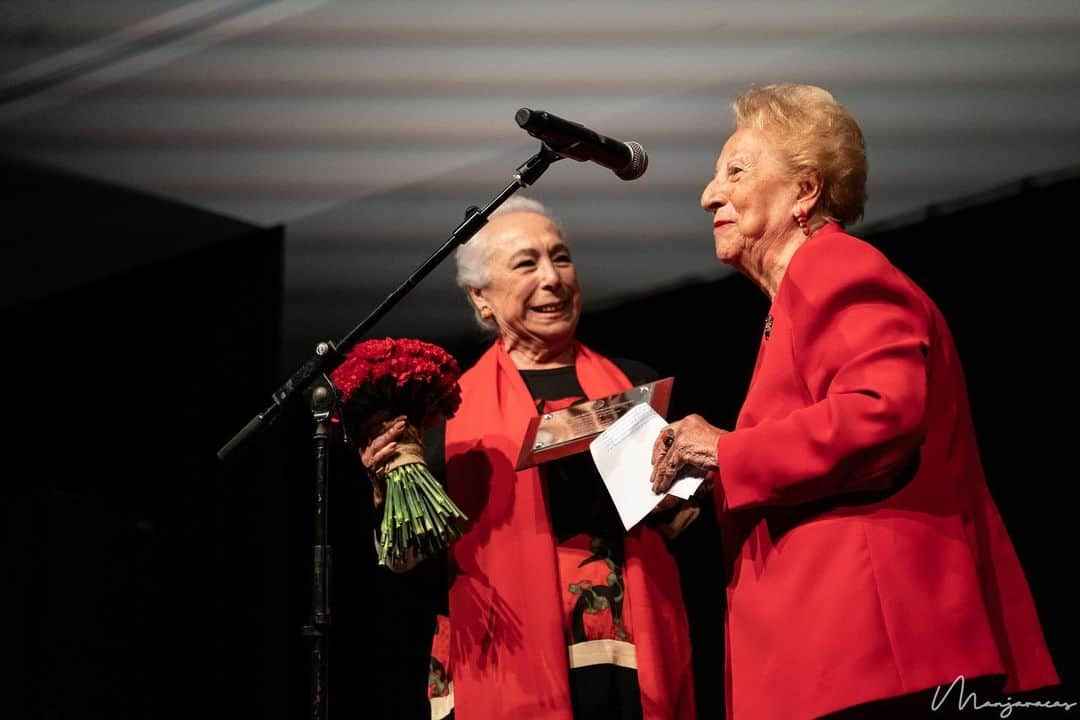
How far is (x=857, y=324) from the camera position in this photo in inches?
70.3

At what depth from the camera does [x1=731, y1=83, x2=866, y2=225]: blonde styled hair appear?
206 centimetres

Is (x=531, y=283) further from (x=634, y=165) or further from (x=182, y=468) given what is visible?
(x=182, y=468)

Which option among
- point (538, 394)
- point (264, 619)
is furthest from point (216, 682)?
point (538, 394)

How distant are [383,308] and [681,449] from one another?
616 millimetres

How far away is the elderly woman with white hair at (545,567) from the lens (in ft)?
7.79

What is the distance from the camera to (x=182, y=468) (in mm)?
3963

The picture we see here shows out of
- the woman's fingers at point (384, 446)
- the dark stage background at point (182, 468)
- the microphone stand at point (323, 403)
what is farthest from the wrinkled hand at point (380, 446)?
the dark stage background at point (182, 468)

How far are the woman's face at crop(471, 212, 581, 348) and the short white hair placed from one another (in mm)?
14

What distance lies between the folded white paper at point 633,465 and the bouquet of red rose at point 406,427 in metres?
0.38

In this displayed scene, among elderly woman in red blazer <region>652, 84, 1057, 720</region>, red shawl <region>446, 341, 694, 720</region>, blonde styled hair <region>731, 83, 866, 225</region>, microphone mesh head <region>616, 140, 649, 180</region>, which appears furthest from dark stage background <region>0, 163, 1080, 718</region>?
elderly woman in red blazer <region>652, 84, 1057, 720</region>

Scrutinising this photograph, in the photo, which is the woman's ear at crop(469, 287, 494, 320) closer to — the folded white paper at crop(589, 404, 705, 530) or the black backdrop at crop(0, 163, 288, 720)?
the folded white paper at crop(589, 404, 705, 530)

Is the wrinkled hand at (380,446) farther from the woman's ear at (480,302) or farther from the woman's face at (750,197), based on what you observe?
the woman's face at (750,197)

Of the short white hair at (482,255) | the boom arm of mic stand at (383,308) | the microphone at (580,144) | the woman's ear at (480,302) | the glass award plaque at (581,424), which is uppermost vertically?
the short white hair at (482,255)

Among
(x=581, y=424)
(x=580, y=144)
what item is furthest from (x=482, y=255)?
(x=580, y=144)
